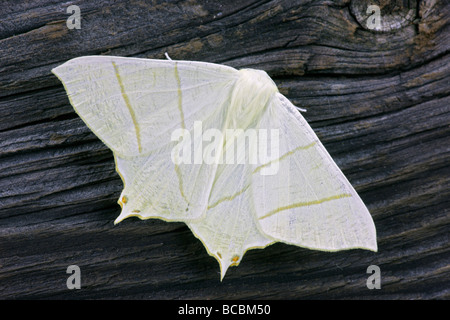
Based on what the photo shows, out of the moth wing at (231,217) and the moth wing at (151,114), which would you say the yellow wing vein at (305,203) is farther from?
the moth wing at (151,114)

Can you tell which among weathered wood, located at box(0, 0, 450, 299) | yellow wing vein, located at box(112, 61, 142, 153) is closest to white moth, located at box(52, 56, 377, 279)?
yellow wing vein, located at box(112, 61, 142, 153)

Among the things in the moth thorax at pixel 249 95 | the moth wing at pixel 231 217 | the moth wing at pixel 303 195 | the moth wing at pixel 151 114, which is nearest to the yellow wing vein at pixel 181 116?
the moth wing at pixel 151 114

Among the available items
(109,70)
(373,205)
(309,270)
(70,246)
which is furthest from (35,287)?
(373,205)

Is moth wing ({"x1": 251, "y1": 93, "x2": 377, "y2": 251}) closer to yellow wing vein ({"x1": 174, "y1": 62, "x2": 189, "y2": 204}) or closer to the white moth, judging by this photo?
the white moth

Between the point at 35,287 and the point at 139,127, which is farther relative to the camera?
the point at 35,287

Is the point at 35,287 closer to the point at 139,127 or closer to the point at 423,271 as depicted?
the point at 139,127

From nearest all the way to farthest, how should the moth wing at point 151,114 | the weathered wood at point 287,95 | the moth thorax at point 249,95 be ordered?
1. the moth wing at point 151,114
2. the moth thorax at point 249,95
3. the weathered wood at point 287,95
